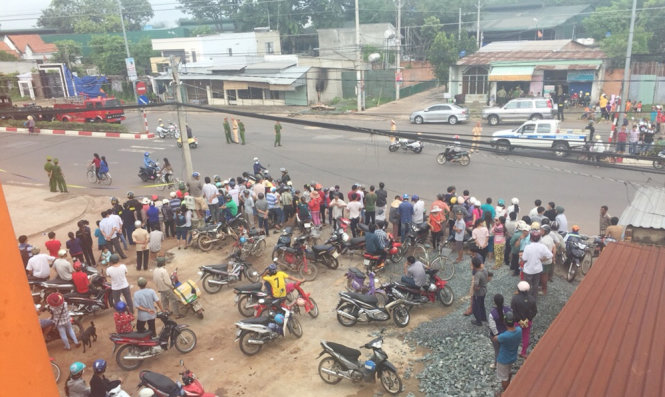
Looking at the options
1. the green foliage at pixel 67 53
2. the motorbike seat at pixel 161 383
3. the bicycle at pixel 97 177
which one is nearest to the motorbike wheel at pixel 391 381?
the motorbike seat at pixel 161 383

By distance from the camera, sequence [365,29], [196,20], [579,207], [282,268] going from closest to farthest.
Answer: [282,268]
[579,207]
[365,29]
[196,20]

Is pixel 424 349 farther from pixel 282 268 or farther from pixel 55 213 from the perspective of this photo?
pixel 55 213

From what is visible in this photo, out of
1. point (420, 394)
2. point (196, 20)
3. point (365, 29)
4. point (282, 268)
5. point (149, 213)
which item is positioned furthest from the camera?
point (196, 20)

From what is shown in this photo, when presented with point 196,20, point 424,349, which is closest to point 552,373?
point 424,349

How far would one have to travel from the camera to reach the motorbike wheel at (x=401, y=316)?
31.3 feet

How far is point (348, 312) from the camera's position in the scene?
31.7 ft

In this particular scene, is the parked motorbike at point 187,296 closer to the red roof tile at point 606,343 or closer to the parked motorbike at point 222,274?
the parked motorbike at point 222,274

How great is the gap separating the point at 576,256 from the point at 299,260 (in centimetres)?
636

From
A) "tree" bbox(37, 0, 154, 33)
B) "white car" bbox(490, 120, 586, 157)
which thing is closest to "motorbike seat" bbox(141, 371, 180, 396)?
"white car" bbox(490, 120, 586, 157)

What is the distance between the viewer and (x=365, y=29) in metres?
54.7

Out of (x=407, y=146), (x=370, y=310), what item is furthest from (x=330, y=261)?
(x=407, y=146)

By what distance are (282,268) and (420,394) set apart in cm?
550

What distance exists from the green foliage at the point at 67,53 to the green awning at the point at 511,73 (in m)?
43.2

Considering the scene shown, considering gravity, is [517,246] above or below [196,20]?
below
